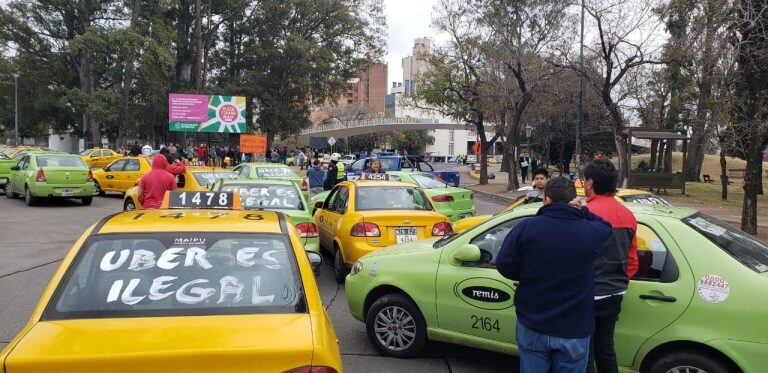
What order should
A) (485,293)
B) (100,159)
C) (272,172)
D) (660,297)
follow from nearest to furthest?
(660,297), (485,293), (272,172), (100,159)

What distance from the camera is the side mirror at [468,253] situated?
4418mm

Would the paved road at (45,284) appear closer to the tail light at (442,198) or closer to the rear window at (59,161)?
the rear window at (59,161)

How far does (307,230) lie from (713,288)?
17.5ft

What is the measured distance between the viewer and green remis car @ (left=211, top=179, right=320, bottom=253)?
807cm

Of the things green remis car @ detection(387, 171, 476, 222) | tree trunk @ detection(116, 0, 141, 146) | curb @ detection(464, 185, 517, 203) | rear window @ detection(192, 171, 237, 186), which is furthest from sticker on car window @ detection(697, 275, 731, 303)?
tree trunk @ detection(116, 0, 141, 146)

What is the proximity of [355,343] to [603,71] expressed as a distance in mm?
21943

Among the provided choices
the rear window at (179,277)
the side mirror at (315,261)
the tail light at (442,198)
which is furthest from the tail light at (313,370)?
the tail light at (442,198)

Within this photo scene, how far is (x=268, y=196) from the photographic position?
8.73 meters

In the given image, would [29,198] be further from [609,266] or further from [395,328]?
[609,266]

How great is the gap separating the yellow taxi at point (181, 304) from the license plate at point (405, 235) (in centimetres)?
409

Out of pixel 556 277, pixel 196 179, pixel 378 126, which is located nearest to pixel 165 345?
pixel 556 277

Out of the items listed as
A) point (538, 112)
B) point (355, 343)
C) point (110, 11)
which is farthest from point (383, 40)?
point (355, 343)

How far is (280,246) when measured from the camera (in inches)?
139

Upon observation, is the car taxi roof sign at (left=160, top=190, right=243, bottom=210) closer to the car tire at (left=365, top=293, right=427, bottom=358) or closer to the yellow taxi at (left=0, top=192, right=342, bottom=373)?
the car tire at (left=365, top=293, right=427, bottom=358)
